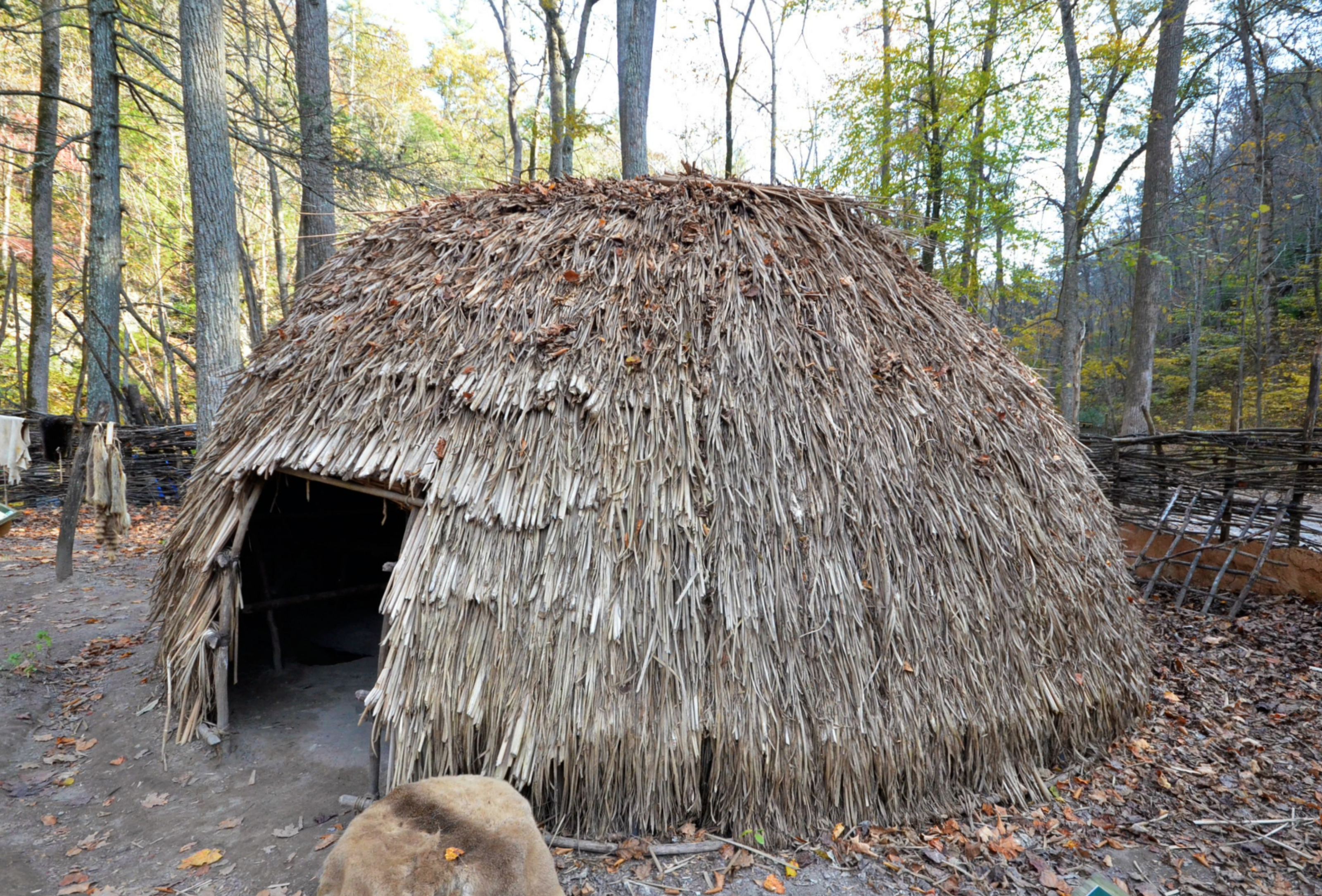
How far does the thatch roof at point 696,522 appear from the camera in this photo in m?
3.01

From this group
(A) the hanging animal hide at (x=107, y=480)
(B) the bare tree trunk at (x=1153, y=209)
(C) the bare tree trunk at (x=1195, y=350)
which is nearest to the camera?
(A) the hanging animal hide at (x=107, y=480)

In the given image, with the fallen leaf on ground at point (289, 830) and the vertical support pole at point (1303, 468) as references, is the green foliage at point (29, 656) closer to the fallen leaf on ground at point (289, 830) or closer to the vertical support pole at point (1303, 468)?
the fallen leaf on ground at point (289, 830)

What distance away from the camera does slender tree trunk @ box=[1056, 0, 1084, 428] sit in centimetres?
1035

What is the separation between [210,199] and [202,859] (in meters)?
6.48

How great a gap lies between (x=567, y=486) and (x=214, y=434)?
9.84 feet

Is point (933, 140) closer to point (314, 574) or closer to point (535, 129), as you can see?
point (535, 129)

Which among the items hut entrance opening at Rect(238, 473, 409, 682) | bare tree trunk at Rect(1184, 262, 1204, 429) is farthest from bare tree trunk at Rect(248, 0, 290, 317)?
bare tree trunk at Rect(1184, 262, 1204, 429)

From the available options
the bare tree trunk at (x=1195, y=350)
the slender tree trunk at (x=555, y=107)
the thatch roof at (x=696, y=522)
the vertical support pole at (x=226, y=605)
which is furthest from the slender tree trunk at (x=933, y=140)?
the vertical support pole at (x=226, y=605)

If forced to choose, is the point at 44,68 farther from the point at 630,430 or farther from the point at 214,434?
→ the point at 630,430

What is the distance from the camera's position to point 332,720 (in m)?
4.41

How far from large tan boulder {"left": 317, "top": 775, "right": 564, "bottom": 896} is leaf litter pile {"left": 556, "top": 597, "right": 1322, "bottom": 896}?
2.54 feet

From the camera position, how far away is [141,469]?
34.0ft

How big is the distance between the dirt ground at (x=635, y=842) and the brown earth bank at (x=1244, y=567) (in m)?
1.12

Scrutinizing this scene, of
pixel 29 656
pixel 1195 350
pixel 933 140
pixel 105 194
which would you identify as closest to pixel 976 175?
pixel 933 140
